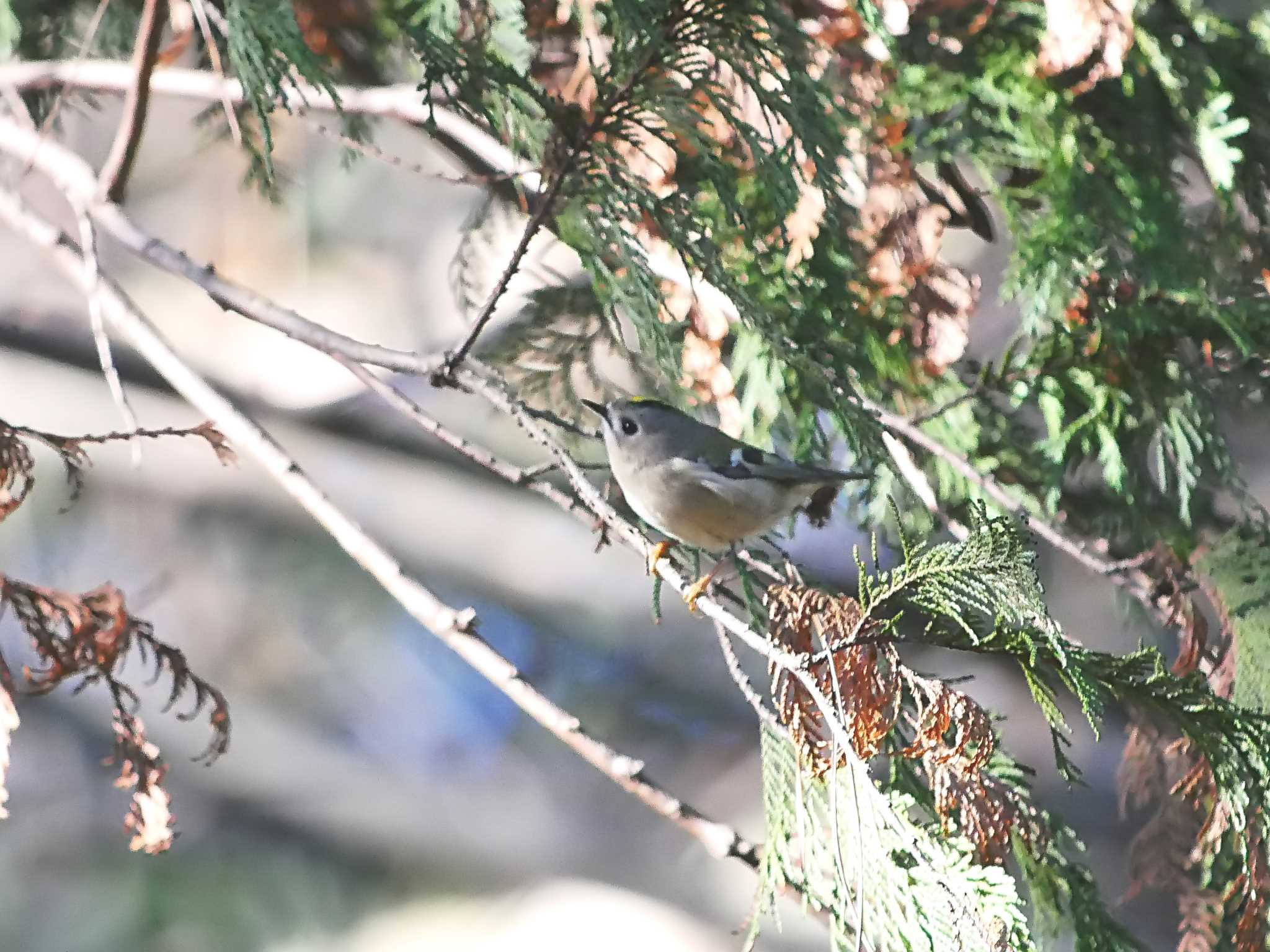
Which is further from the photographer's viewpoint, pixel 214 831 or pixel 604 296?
pixel 214 831

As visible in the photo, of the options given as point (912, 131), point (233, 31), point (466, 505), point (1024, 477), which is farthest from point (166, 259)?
point (466, 505)

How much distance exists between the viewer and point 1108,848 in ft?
7.89

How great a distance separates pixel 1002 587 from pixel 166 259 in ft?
2.61

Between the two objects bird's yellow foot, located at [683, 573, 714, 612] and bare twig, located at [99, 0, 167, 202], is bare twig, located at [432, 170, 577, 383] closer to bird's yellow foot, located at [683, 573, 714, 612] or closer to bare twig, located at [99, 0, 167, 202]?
bird's yellow foot, located at [683, 573, 714, 612]

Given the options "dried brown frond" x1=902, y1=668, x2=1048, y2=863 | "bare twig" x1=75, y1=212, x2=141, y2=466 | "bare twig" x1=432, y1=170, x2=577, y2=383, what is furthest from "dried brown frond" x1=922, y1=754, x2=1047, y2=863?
"bare twig" x1=75, y1=212, x2=141, y2=466

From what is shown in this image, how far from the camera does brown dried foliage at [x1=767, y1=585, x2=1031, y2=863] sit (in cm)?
58

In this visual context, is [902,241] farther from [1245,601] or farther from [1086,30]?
[1245,601]

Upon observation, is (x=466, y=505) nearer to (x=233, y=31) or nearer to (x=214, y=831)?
(x=214, y=831)

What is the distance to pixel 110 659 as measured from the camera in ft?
2.85

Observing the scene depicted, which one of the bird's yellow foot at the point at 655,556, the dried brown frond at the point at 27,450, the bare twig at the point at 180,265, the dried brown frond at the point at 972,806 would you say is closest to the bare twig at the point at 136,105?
the bare twig at the point at 180,265

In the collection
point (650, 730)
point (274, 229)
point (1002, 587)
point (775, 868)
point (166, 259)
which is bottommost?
point (650, 730)

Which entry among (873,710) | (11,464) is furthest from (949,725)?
(11,464)

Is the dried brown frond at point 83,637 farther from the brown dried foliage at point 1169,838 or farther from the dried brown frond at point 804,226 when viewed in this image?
the brown dried foliage at point 1169,838

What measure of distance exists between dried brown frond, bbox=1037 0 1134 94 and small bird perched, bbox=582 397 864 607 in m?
0.46
